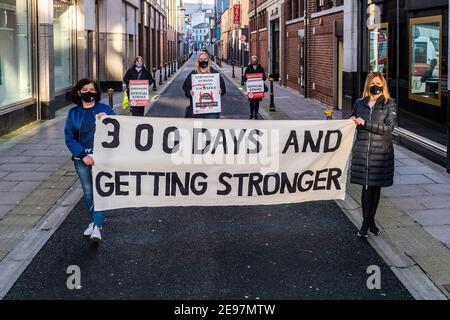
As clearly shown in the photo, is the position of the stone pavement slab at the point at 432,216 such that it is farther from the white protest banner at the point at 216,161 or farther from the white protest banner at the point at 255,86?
the white protest banner at the point at 255,86

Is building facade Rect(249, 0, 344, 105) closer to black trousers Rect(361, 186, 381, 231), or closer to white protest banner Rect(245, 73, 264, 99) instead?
white protest banner Rect(245, 73, 264, 99)

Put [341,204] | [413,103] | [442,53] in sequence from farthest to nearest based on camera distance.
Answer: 1. [413,103]
2. [442,53]
3. [341,204]

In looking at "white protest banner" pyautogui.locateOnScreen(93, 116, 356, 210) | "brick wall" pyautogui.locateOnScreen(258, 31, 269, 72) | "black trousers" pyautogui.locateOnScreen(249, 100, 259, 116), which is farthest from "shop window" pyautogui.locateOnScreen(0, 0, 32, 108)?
"brick wall" pyautogui.locateOnScreen(258, 31, 269, 72)

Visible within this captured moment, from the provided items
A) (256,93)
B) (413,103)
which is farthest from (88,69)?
(413,103)

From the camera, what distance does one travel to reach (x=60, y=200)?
9117 millimetres

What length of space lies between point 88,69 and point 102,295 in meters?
22.4

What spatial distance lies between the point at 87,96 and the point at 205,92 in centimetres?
573

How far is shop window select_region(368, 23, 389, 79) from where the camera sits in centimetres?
1508

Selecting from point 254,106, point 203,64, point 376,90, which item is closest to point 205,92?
point 203,64

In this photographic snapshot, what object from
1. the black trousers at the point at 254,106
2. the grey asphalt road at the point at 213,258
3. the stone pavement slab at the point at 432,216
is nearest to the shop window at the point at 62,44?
the black trousers at the point at 254,106

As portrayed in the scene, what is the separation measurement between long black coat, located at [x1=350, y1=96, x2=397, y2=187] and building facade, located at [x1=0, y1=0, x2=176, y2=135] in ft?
15.0

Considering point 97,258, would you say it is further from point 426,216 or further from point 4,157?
point 4,157

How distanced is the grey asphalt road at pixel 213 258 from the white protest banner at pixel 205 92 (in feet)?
13.3

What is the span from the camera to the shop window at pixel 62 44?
2117 cm
